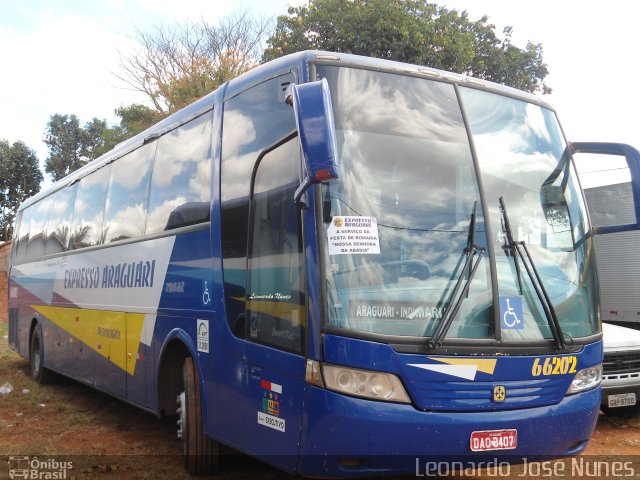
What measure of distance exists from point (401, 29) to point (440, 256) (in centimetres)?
1578

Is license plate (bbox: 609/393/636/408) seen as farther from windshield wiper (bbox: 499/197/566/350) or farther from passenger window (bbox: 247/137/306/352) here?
passenger window (bbox: 247/137/306/352)

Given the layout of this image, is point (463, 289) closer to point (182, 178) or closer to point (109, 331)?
point (182, 178)

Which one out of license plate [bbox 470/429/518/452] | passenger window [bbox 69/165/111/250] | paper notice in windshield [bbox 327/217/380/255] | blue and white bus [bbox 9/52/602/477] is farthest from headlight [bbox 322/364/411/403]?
passenger window [bbox 69/165/111/250]

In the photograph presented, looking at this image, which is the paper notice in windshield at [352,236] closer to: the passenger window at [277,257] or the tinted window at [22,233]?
the passenger window at [277,257]

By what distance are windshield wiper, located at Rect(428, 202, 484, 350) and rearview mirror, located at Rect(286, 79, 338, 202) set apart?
1.09 meters

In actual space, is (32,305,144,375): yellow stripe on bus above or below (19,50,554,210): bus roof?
below

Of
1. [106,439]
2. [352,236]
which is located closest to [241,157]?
[352,236]

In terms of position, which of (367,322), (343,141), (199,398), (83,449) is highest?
(343,141)

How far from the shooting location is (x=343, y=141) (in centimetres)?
424

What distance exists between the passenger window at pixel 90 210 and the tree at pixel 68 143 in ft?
95.8

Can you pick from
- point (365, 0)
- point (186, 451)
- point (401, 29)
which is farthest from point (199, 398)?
point (365, 0)

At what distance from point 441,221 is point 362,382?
1.16 meters

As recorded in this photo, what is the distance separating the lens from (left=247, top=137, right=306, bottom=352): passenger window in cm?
417

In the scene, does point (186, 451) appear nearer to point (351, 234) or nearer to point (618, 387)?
point (351, 234)
